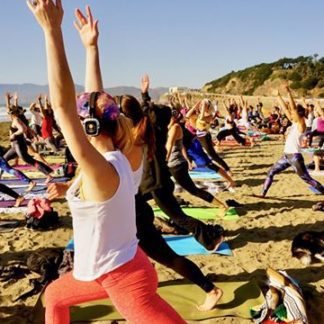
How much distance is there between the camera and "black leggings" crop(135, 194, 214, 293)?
354 centimetres

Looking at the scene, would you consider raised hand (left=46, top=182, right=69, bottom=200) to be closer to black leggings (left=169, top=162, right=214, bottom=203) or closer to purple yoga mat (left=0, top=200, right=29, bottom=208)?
black leggings (left=169, top=162, right=214, bottom=203)

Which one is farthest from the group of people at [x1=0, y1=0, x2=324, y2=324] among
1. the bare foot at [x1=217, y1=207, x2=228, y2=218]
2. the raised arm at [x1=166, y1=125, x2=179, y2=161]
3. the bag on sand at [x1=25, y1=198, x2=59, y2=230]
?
the bare foot at [x1=217, y1=207, x2=228, y2=218]

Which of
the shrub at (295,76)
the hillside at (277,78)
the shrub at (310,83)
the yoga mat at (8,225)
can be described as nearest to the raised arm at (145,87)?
the yoga mat at (8,225)

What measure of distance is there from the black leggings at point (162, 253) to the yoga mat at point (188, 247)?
1.63m

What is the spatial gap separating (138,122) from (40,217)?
387cm

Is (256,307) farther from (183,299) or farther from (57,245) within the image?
(57,245)

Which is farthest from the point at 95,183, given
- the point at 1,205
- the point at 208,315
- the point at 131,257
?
the point at 1,205

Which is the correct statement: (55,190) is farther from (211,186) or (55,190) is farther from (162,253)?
(211,186)

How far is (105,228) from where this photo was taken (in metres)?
2.09

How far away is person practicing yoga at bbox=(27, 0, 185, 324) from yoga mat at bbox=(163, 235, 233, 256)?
10.3 feet

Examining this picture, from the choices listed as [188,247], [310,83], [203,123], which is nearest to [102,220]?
[188,247]

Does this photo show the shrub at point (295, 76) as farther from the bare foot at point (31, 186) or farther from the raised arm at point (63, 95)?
the raised arm at point (63, 95)

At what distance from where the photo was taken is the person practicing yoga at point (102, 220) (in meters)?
1.87

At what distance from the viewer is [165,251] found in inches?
140
